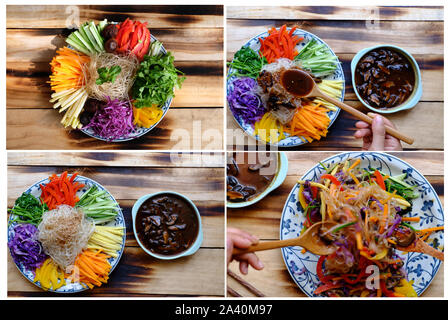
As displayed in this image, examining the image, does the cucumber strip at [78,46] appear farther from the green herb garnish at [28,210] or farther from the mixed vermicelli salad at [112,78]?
the green herb garnish at [28,210]

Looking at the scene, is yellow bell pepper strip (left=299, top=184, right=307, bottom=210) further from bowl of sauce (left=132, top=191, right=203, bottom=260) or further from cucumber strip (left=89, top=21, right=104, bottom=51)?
cucumber strip (left=89, top=21, right=104, bottom=51)

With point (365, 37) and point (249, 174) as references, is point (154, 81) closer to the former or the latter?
point (249, 174)

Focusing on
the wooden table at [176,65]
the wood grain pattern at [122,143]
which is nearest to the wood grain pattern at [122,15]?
the wooden table at [176,65]

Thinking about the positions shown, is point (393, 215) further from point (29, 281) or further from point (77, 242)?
point (29, 281)

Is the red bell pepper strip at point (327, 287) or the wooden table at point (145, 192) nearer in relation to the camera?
the red bell pepper strip at point (327, 287)

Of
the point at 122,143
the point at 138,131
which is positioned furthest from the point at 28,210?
the point at 138,131
